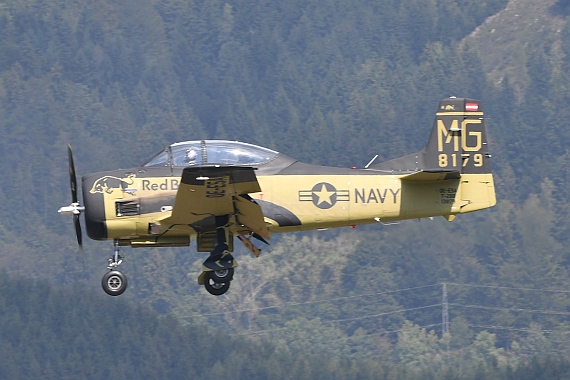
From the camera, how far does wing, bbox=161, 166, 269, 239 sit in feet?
74.8

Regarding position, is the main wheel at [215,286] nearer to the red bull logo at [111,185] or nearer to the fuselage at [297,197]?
the fuselage at [297,197]

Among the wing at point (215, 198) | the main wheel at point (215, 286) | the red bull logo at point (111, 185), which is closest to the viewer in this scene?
the wing at point (215, 198)

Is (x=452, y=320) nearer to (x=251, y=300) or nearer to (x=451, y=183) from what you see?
(x=251, y=300)

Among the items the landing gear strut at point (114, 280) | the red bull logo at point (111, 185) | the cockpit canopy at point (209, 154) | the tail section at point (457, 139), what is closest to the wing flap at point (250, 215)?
Result: the cockpit canopy at point (209, 154)

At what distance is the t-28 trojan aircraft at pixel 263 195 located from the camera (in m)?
24.4

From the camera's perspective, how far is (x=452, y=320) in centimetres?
7275

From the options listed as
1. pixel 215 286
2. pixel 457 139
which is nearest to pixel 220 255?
pixel 215 286

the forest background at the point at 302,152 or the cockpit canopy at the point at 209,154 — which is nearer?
the cockpit canopy at the point at 209,154

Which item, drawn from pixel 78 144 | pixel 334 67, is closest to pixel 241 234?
pixel 78 144

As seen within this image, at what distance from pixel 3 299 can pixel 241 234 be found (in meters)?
46.4

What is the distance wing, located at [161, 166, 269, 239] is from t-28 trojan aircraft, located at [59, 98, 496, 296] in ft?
0.09

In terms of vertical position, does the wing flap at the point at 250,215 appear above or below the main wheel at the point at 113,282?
above

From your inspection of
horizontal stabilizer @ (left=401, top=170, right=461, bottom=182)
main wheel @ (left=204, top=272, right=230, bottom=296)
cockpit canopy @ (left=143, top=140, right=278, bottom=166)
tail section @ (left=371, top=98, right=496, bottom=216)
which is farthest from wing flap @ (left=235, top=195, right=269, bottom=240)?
horizontal stabilizer @ (left=401, top=170, right=461, bottom=182)

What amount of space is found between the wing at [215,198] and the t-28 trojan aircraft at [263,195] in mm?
29
